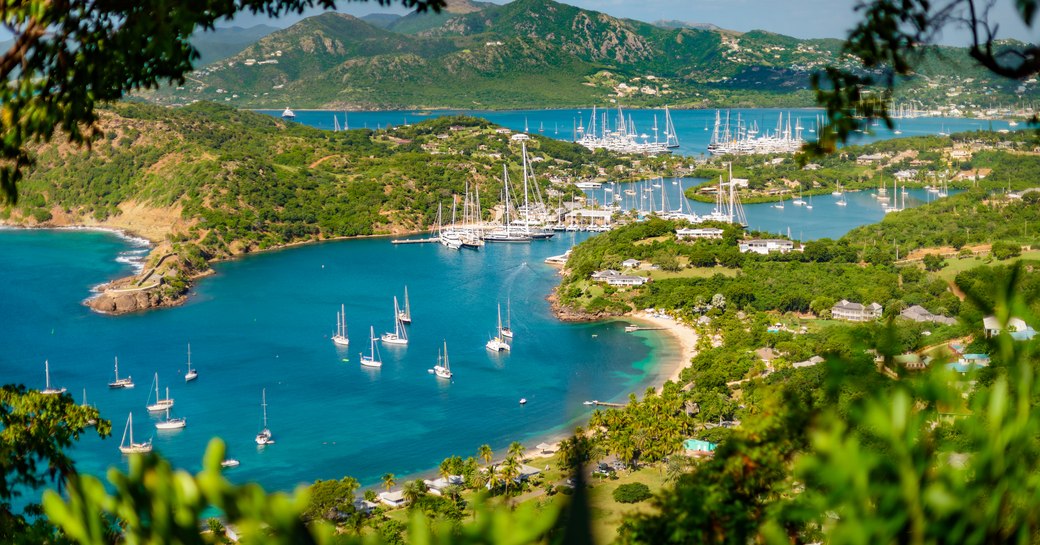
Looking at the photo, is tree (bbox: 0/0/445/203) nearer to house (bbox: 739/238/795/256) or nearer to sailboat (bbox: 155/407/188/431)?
sailboat (bbox: 155/407/188/431)

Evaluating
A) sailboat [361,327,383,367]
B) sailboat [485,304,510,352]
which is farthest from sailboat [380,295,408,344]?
sailboat [485,304,510,352]

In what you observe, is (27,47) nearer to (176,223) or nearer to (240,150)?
(176,223)

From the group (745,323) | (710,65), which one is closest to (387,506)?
(745,323)

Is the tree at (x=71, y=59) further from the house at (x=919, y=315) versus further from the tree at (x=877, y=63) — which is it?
the house at (x=919, y=315)

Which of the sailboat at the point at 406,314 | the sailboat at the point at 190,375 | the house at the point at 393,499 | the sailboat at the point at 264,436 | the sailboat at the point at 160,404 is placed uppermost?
the sailboat at the point at 406,314

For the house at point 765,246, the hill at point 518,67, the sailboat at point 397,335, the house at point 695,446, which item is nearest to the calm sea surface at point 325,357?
the sailboat at point 397,335

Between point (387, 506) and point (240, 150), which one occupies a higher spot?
point (240, 150)
